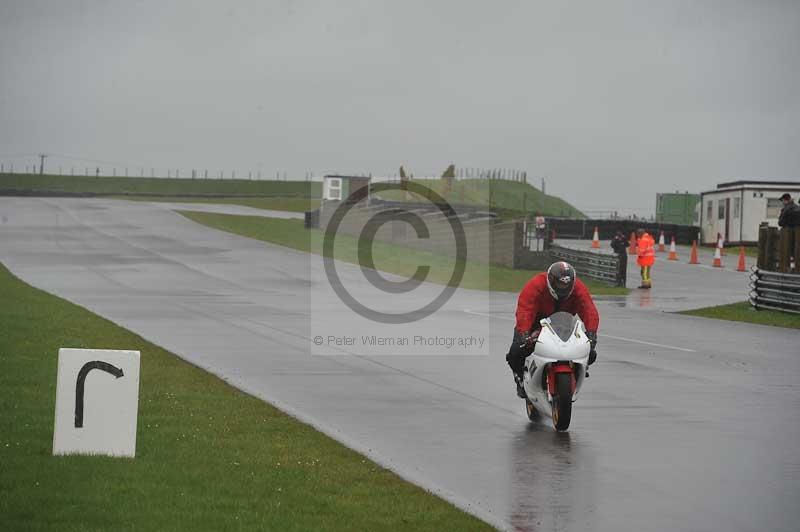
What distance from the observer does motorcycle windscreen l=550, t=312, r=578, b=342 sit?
1258cm

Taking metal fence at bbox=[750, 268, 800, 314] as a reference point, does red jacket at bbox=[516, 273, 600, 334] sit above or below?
above

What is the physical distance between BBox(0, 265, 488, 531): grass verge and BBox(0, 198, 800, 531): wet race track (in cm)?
42

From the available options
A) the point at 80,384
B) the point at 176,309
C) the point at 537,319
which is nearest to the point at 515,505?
the point at 80,384

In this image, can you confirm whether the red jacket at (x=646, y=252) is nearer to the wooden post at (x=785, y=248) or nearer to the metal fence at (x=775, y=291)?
the metal fence at (x=775, y=291)

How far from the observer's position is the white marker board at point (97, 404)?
972 cm

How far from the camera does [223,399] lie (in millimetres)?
13727

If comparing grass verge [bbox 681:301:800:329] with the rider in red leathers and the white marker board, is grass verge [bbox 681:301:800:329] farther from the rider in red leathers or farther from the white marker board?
the white marker board

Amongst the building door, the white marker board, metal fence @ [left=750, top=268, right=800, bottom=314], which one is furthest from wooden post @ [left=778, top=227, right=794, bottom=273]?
the building door

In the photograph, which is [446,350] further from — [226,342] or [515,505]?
[515,505]

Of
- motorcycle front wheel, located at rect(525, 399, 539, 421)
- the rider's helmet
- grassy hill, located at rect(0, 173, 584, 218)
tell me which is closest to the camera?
the rider's helmet

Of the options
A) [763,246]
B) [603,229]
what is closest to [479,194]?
[603,229]

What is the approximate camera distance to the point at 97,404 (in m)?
9.79

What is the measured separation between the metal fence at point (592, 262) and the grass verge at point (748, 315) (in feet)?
28.2

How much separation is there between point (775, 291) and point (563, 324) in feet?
64.6
